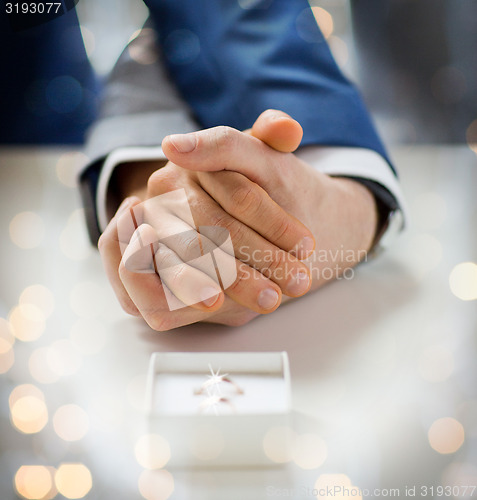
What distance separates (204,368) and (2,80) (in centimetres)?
25

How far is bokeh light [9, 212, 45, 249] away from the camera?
1.36 ft

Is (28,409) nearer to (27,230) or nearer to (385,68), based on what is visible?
(27,230)

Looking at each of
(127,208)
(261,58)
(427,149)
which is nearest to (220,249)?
(127,208)

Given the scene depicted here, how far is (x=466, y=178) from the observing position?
55 centimetres

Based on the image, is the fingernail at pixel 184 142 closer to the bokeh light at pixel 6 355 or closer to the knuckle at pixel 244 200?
the knuckle at pixel 244 200

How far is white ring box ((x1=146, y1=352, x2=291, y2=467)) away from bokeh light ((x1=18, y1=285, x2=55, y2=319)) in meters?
0.13

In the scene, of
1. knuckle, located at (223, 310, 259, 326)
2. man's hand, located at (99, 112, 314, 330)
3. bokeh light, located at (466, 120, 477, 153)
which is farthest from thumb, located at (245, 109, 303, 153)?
bokeh light, located at (466, 120, 477, 153)

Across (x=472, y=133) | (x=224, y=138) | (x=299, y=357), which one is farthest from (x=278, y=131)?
(x=472, y=133)

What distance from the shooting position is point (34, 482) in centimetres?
24

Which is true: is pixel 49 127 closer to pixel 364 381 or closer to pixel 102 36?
pixel 102 36

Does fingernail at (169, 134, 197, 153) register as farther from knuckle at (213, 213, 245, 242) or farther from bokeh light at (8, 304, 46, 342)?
bokeh light at (8, 304, 46, 342)

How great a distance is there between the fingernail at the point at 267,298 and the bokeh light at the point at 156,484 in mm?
97
